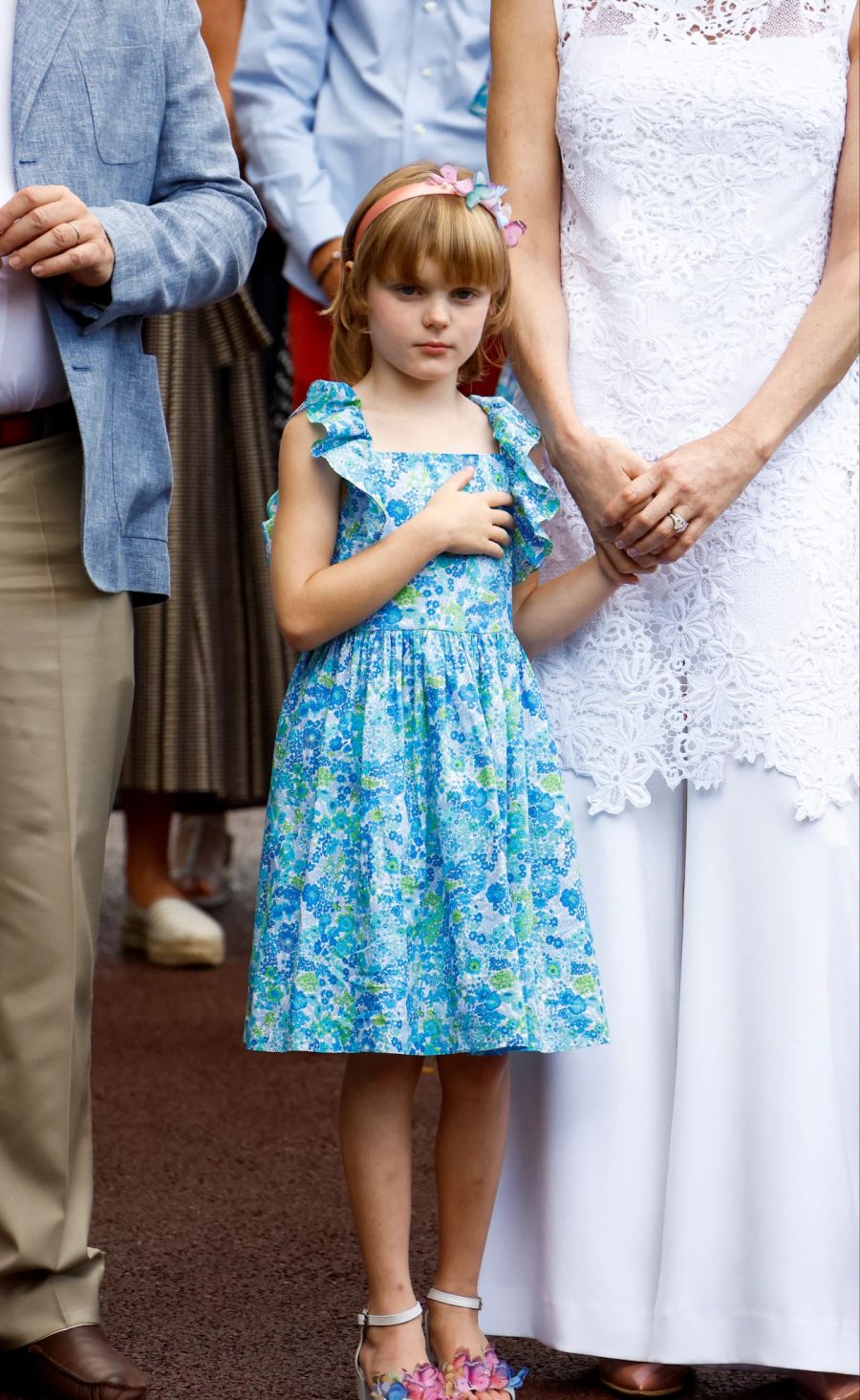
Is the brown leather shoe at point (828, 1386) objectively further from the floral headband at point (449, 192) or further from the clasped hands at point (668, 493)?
the floral headband at point (449, 192)

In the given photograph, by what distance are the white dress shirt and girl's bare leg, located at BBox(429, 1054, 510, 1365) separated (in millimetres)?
913

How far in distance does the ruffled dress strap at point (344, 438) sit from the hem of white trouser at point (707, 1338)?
983mm

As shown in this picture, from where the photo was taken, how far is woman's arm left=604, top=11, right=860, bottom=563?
7.41 ft

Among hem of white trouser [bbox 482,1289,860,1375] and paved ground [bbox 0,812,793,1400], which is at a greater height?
hem of white trouser [bbox 482,1289,860,1375]

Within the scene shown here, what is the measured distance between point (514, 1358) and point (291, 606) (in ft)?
3.26

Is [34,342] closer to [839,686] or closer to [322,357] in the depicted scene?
[839,686]

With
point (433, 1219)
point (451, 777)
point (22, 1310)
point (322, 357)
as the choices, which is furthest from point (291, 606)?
point (322, 357)

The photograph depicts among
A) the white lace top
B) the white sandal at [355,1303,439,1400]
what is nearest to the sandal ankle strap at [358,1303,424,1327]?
the white sandal at [355,1303,439,1400]

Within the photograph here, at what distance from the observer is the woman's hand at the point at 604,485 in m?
2.29

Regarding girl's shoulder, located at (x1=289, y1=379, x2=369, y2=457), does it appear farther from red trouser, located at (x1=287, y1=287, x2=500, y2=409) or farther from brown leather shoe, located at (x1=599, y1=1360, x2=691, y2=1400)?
red trouser, located at (x1=287, y1=287, x2=500, y2=409)

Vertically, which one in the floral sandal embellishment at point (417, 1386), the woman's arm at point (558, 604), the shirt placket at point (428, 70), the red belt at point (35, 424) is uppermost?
the shirt placket at point (428, 70)

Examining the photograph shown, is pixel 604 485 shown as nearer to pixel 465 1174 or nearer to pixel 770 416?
pixel 770 416

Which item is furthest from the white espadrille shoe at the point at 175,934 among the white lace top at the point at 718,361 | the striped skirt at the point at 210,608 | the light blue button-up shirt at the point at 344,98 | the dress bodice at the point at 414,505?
the dress bodice at the point at 414,505

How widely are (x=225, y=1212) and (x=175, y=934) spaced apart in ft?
5.24
